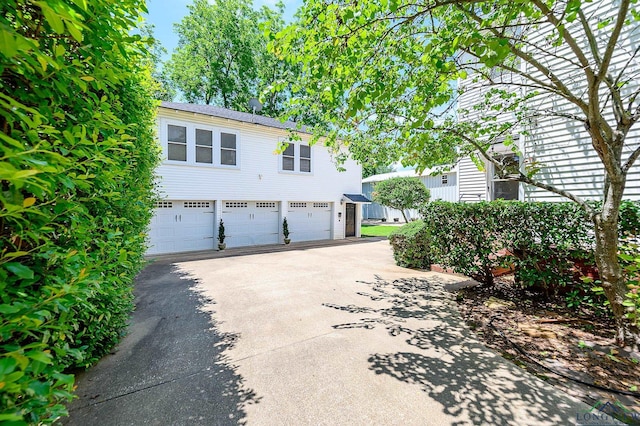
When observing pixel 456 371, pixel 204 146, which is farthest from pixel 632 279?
pixel 204 146

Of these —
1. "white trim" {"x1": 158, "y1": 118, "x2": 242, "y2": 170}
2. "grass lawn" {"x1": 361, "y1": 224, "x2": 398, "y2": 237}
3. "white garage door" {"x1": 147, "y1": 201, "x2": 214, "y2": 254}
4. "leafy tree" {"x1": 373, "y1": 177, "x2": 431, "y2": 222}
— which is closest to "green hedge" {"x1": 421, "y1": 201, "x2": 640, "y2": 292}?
"white trim" {"x1": 158, "y1": 118, "x2": 242, "y2": 170}

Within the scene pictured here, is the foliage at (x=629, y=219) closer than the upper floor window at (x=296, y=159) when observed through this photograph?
Yes

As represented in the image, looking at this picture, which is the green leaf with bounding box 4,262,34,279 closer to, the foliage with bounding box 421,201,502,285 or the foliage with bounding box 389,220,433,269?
the foliage with bounding box 421,201,502,285

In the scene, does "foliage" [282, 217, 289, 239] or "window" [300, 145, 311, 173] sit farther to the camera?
"window" [300, 145, 311, 173]

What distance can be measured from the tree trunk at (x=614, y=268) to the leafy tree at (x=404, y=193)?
14202 mm

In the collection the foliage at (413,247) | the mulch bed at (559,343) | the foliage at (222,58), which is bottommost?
the mulch bed at (559,343)

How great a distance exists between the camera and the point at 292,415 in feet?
7.79

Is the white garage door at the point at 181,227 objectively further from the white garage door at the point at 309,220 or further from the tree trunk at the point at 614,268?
the tree trunk at the point at 614,268

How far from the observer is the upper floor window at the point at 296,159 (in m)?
13.8

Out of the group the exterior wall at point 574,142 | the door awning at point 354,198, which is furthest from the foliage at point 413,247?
the door awning at point 354,198

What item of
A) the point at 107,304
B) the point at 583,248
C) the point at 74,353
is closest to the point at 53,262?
the point at 74,353

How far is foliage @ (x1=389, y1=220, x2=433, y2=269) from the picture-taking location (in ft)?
26.6

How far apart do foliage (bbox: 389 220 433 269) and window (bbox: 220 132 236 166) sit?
319 inches

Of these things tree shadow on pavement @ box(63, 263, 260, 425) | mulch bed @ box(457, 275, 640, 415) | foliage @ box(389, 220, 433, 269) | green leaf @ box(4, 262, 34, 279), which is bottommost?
tree shadow on pavement @ box(63, 263, 260, 425)
